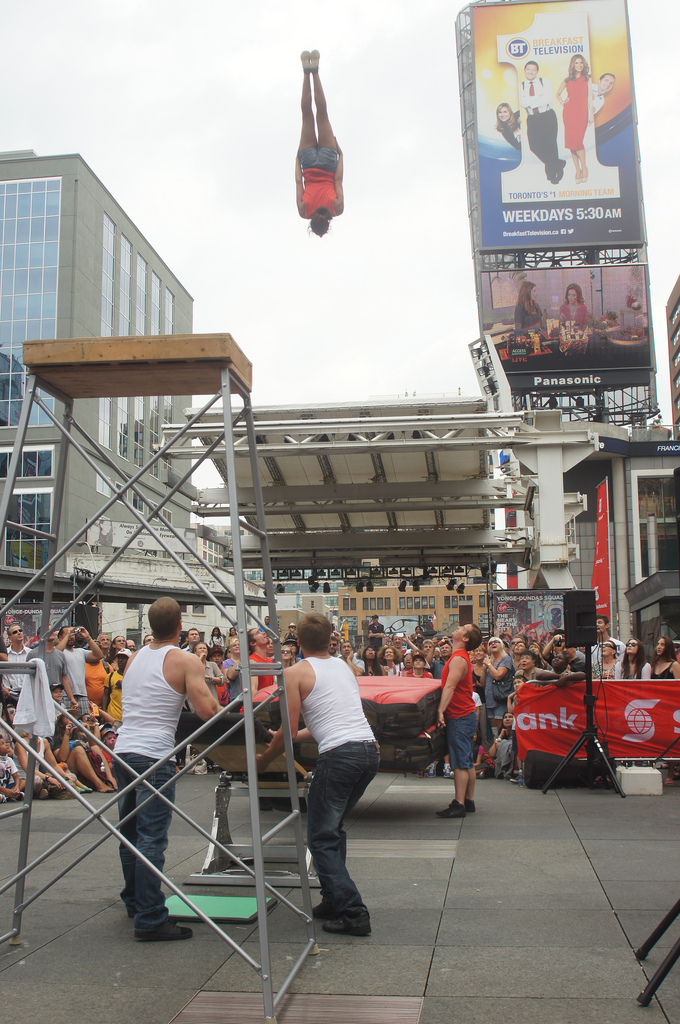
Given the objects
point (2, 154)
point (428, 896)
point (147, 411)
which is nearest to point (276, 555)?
point (428, 896)

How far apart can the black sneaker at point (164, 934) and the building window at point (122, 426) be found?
66.6 metres

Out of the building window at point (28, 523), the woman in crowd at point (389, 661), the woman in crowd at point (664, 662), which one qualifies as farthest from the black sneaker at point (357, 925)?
the building window at point (28, 523)

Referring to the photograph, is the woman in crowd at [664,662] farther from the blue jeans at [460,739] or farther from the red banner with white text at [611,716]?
the blue jeans at [460,739]

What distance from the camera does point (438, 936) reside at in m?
5.14

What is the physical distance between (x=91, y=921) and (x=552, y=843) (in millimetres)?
3947

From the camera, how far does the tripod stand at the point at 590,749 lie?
1026 cm

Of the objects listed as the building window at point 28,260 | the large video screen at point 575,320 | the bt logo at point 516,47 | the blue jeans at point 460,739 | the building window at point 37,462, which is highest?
the bt logo at point 516,47

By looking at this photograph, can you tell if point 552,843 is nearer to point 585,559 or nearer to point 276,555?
point 276,555

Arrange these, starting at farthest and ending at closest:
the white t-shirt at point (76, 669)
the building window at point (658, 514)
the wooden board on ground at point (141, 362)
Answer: the building window at point (658, 514)
the white t-shirt at point (76, 669)
the wooden board on ground at point (141, 362)

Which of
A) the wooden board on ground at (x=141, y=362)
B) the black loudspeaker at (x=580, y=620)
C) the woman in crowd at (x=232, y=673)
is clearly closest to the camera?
the wooden board on ground at (x=141, y=362)

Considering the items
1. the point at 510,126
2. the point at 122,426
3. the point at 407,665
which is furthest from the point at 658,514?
the point at 407,665

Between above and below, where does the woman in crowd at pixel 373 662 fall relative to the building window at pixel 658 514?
below

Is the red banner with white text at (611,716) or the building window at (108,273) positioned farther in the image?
the building window at (108,273)

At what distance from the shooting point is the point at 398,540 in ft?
80.7
